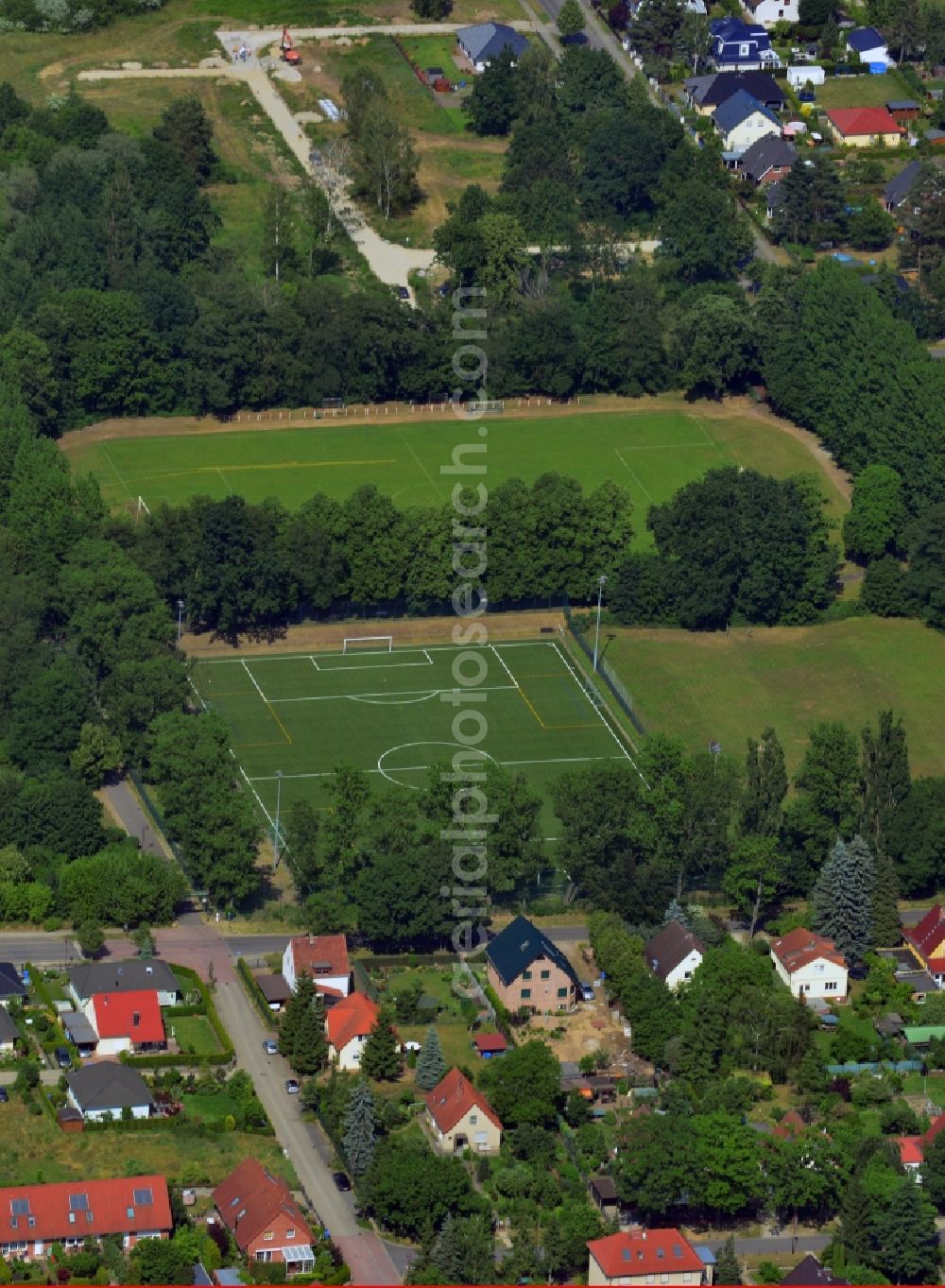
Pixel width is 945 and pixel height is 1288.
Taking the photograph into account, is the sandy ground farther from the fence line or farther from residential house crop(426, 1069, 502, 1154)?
residential house crop(426, 1069, 502, 1154)

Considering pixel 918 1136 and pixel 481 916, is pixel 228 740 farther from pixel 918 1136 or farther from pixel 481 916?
pixel 918 1136

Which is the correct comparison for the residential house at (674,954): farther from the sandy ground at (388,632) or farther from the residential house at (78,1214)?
the sandy ground at (388,632)

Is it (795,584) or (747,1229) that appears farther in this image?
(795,584)

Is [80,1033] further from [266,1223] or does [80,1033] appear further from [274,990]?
[266,1223]

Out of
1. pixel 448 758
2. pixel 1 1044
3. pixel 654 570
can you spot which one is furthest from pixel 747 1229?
pixel 654 570

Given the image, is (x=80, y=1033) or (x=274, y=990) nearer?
(x=80, y=1033)

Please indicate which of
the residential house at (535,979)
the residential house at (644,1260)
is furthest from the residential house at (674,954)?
the residential house at (644,1260)

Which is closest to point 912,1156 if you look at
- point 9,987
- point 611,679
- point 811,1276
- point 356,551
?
point 811,1276
